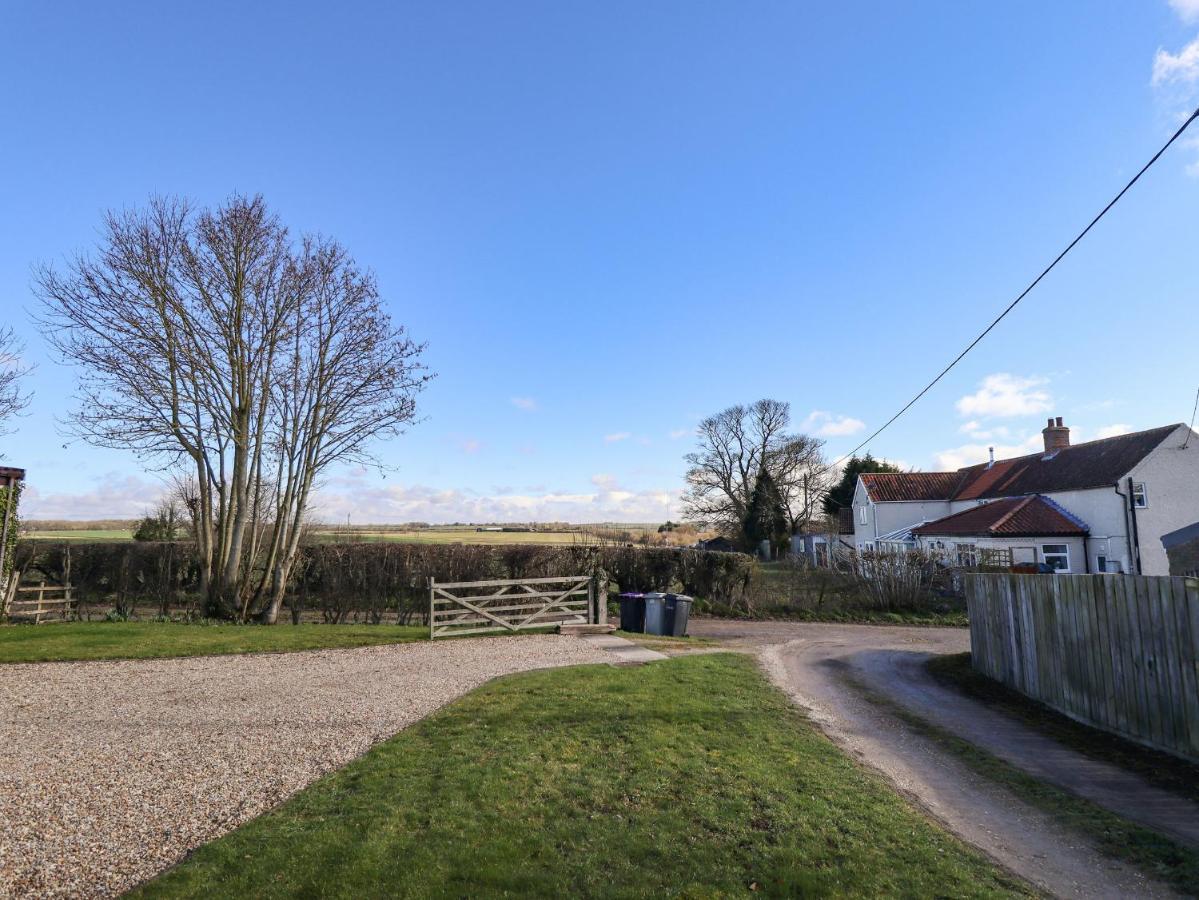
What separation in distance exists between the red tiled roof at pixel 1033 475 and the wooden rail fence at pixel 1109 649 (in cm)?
2315

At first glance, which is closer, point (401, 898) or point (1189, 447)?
point (401, 898)

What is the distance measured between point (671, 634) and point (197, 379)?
15.4 meters

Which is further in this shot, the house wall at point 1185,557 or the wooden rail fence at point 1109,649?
the house wall at point 1185,557

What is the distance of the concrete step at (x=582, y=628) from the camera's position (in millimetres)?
16609

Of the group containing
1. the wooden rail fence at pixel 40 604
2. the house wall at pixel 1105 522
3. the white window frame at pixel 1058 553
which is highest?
the house wall at pixel 1105 522

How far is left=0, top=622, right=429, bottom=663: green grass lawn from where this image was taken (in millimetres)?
13297

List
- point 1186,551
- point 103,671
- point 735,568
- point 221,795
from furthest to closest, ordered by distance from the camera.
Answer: point 735,568, point 1186,551, point 103,671, point 221,795

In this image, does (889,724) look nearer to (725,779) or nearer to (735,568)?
(725,779)

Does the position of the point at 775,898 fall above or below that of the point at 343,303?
below

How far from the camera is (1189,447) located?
29.6 m

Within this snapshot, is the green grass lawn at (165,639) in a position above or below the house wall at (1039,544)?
below

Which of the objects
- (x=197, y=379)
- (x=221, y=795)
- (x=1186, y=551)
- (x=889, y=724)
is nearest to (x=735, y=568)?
(x=1186, y=551)

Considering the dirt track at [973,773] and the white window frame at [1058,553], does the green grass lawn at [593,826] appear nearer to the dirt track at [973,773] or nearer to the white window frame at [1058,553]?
the dirt track at [973,773]

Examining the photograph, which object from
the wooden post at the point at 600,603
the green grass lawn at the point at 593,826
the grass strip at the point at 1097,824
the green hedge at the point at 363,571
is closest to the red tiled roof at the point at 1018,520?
the green hedge at the point at 363,571
